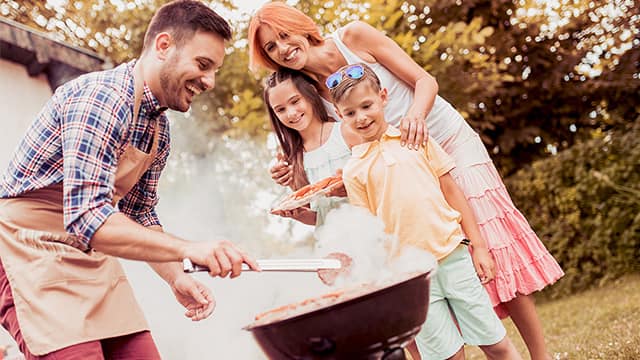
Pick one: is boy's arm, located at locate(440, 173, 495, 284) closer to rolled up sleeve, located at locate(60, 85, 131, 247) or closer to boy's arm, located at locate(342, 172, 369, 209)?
boy's arm, located at locate(342, 172, 369, 209)

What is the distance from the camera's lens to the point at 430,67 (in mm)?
7945

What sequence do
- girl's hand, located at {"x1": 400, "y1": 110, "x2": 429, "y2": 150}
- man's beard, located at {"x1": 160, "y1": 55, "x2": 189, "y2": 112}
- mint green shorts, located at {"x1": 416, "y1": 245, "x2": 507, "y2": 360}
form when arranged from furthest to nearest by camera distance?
girl's hand, located at {"x1": 400, "y1": 110, "x2": 429, "y2": 150}
mint green shorts, located at {"x1": 416, "y1": 245, "x2": 507, "y2": 360}
man's beard, located at {"x1": 160, "y1": 55, "x2": 189, "y2": 112}

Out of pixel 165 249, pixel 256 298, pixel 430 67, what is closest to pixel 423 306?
pixel 165 249

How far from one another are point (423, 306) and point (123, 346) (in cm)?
104

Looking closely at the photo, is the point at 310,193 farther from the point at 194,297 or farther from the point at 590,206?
the point at 590,206

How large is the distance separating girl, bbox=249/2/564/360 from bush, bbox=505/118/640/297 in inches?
184

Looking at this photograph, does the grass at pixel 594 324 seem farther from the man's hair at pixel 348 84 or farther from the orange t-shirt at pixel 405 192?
the man's hair at pixel 348 84

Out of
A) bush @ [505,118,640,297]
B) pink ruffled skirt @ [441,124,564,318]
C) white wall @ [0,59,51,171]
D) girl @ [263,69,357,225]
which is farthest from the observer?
bush @ [505,118,640,297]

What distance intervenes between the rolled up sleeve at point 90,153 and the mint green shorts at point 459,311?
4.06ft

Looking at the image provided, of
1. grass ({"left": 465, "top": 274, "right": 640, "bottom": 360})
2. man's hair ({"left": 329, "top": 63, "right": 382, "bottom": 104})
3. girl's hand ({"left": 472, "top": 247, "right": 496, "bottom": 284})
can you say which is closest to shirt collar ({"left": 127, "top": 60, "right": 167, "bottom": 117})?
man's hair ({"left": 329, "top": 63, "right": 382, "bottom": 104})

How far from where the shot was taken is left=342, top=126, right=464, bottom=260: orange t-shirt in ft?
8.54

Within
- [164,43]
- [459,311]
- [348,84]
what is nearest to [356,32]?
[348,84]

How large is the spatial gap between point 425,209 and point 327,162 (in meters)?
0.66

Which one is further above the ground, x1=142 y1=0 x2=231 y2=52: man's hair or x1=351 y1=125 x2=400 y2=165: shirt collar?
x1=142 y1=0 x2=231 y2=52: man's hair
